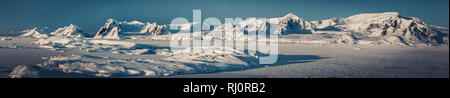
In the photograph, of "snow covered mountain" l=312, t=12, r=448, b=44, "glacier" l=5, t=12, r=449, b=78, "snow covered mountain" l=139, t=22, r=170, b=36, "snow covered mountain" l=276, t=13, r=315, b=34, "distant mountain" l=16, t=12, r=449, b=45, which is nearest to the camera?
"glacier" l=5, t=12, r=449, b=78

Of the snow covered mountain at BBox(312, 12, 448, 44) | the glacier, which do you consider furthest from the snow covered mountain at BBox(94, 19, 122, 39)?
the snow covered mountain at BBox(312, 12, 448, 44)

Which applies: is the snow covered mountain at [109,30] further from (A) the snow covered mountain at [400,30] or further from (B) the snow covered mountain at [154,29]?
(A) the snow covered mountain at [400,30]

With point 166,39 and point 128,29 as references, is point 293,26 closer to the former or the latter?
point 166,39

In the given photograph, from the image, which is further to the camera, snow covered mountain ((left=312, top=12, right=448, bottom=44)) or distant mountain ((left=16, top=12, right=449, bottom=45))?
distant mountain ((left=16, top=12, right=449, bottom=45))

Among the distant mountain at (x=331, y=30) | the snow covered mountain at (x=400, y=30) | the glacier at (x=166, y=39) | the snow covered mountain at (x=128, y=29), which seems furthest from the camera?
the snow covered mountain at (x=128, y=29)

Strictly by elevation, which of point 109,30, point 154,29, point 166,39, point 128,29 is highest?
point 128,29

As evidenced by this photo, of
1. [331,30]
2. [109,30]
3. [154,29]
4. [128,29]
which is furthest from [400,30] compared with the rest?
[128,29]

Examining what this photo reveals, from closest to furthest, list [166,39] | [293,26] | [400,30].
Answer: [166,39] < [400,30] < [293,26]

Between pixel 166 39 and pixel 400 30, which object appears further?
pixel 400 30

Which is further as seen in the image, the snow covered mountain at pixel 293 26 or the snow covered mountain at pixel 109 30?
the snow covered mountain at pixel 293 26

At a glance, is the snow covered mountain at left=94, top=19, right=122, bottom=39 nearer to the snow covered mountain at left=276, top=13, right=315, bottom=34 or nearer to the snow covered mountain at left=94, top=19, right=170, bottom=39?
the snow covered mountain at left=94, top=19, right=170, bottom=39

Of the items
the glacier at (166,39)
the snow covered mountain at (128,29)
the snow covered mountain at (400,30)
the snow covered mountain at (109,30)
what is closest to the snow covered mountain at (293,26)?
the glacier at (166,39)

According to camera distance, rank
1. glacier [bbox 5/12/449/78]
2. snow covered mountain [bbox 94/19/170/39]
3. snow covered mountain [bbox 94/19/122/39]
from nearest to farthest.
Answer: glacier [bbox 5/12/449/78]
snow covered mountain [bbox 94/19/122/39]
snow covered mountain [bbox 94/19/170/39]

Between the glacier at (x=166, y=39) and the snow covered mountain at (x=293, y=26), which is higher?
the snow covered mountain at (x=293, y=26)
